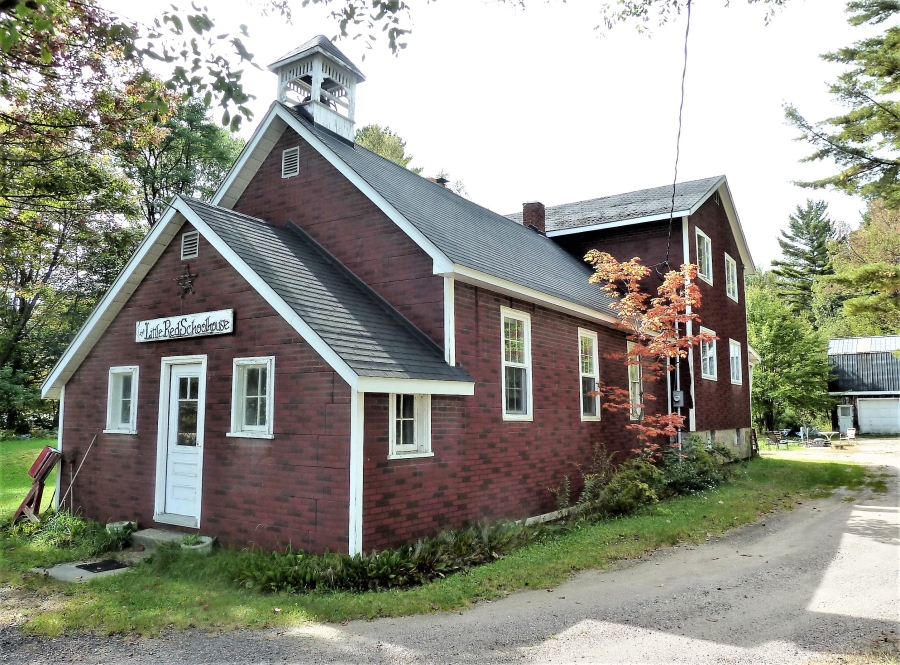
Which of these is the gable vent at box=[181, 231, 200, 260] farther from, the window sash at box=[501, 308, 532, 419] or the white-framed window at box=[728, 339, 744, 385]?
the white-framed window at box=[728, 339, 744, 385]

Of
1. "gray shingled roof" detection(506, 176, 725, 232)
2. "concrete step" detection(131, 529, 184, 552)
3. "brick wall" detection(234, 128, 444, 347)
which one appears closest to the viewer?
"concrete step" detection(131, 529, 184, 552)

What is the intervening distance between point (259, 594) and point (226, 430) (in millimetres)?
2809

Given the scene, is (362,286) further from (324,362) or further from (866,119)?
(866,119)

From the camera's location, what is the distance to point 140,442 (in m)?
10.4

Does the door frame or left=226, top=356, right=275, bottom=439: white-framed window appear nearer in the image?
left=226, top=356, right=275, bottom=439: white-framed window

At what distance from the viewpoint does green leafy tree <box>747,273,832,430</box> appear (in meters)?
35.8

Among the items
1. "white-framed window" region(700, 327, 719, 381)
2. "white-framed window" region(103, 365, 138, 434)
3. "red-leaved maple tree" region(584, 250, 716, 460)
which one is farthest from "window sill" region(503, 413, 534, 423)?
"white-framed window" region(700, 327, 719, 381)

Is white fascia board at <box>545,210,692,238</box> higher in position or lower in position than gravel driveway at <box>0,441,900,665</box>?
higher

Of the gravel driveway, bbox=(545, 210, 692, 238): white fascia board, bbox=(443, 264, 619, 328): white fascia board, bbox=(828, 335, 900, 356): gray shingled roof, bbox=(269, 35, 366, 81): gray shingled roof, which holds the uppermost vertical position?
bbox=(269, 35, 366, 81): gray shingled roof

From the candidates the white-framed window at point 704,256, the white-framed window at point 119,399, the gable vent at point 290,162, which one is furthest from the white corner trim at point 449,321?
the white-framed window at point 704,256

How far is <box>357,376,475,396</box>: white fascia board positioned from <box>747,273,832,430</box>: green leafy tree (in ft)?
106

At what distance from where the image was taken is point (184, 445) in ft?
32.6

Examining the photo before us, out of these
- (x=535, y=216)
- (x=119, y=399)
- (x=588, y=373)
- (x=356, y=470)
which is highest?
(x=535, y=216)

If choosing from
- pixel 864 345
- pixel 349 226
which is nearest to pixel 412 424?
pixel 349 226
